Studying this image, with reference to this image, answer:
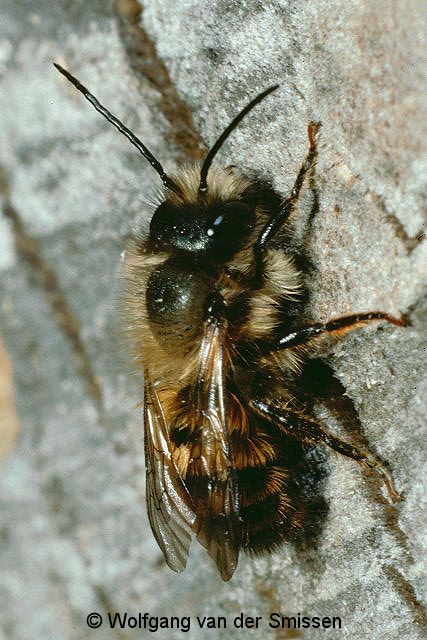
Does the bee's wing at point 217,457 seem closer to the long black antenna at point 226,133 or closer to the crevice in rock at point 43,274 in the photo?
the long black antenna at point 226,133

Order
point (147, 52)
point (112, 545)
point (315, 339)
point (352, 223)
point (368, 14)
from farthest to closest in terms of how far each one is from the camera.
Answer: point (112, 545), point (147, 52), point (315, 339), point (352, 223), point (368, 14)

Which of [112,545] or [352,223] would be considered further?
[112,545]

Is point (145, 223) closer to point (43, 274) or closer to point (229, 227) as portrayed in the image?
point (229, 227)

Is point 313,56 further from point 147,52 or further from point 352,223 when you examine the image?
point 147,52

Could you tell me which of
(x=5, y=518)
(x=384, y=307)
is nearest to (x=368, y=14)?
(x=384, y=307)

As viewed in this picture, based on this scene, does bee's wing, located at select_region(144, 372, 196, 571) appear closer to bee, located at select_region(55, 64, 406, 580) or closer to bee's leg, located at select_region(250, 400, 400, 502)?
bee, located at select_region(55, 64, 406, 580)
